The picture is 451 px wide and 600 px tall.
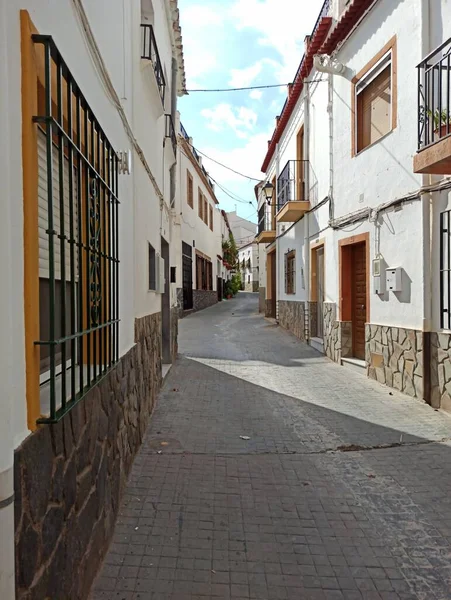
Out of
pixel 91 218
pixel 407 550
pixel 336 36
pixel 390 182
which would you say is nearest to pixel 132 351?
pixel 91 218

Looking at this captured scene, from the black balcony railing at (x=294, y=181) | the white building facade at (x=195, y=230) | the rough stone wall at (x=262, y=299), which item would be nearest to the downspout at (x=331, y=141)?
the black balcony railing at (x=294, y=181)

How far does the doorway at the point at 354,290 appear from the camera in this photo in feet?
27.6

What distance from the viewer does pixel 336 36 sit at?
8438mm

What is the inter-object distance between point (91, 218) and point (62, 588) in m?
1.83

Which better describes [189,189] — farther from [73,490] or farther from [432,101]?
[73,490]

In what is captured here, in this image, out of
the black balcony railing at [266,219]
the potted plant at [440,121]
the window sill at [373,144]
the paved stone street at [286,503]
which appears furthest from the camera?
the black balcony railing at [266,219]

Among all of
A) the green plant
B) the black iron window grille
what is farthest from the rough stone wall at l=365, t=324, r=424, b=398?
the black iron window grille

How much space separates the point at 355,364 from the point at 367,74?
17.2 ft

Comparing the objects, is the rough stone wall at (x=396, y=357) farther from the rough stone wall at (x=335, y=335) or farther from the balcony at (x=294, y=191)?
the balcony at (x=294, y=191)

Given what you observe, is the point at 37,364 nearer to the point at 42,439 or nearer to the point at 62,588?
the point at 42,439

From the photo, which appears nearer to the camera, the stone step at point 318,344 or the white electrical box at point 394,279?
the white electrical box at point 394,279

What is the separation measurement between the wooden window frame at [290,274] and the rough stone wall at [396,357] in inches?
231

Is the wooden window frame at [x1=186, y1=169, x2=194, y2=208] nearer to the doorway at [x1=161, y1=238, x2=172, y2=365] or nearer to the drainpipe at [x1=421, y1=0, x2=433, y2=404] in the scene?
the doorway at [x1=161, y1=238, x2=172, y2=365]

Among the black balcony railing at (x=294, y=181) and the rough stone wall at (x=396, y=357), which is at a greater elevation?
the black balcony railing at (x=294, y=181)
